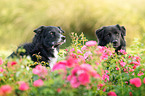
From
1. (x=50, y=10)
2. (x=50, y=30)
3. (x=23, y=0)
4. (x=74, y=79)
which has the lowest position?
(x=74, y=79)

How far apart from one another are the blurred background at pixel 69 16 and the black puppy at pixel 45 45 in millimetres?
5479

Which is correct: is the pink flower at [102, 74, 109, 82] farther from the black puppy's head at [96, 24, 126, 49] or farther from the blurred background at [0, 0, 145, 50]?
the blurred background at [0, 0, 145, 50]

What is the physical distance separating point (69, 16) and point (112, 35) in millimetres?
6224

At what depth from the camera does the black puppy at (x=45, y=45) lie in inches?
162

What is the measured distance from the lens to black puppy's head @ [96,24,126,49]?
4.31 metres

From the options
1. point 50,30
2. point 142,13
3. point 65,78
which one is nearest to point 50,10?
point 142,13

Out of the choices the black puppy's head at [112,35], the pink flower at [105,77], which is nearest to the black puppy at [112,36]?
the black puppy's head at [112,35]

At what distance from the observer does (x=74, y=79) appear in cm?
190

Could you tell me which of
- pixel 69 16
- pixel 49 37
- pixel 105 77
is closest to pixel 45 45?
pixel 49 37

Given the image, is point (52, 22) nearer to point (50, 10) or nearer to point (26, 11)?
point (50, 10)

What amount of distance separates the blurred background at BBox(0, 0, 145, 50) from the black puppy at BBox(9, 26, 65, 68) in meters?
5.48

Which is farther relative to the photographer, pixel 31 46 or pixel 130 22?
pixel 130 22

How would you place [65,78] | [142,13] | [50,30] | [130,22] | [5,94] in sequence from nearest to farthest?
[5,94], [65,78], [50,30], [130,22], [142,13]

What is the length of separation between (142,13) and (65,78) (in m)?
9.86
